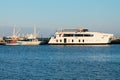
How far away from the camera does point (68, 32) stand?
164 metres

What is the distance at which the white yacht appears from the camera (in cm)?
15975

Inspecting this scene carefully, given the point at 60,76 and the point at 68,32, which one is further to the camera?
the point at 68,32

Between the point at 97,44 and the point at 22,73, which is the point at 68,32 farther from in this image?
the point at 22,73

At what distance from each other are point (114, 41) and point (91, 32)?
37.8 m

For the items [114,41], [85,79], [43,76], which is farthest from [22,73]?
[114,41]

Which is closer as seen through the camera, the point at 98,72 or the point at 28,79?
the point at 28,79

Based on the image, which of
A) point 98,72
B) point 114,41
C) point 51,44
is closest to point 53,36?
point 51,44

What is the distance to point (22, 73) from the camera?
46.7 meters

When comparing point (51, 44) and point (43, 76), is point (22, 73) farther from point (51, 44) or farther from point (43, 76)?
point (51, 44)

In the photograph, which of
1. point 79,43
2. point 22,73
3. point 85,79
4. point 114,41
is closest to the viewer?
point 85,79

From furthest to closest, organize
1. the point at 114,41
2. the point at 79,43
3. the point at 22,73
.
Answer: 1. the point at 114,41
2. the point at 79,43
3. the point at 22,73

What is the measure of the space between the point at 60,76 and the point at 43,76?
165cm

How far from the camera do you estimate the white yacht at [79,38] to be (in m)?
160

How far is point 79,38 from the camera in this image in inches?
6314
